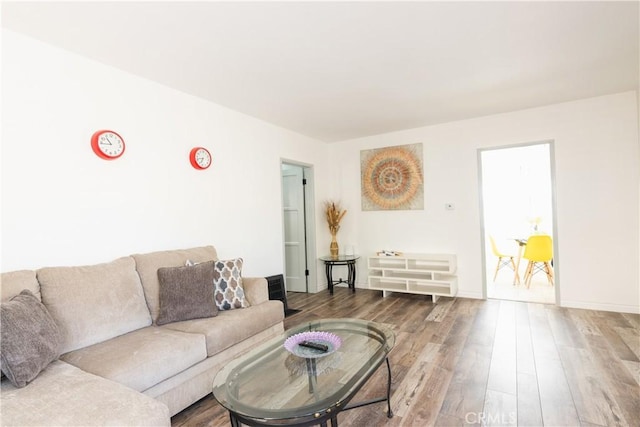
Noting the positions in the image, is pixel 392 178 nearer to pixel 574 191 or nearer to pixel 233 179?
pixel 574 191

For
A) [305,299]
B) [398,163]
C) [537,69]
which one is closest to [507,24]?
[537,69]

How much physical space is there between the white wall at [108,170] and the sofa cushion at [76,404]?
3.17ft

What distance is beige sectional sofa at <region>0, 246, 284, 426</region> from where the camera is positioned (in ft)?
4.12

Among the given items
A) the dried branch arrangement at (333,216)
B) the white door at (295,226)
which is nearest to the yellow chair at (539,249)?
the dried branch arrangement at (333,216)

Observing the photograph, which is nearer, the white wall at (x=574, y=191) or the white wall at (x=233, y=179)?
the white wall at (x=233, y=179)

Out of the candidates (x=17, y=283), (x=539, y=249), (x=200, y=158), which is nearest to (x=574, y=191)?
(x=539, y=249)

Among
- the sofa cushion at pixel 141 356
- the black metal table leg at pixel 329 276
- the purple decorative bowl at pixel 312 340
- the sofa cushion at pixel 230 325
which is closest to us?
the sofa cushion at pixel 141 356

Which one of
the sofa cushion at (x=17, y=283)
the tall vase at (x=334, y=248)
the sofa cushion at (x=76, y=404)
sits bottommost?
the sofa cushion at (x=76, y=404)

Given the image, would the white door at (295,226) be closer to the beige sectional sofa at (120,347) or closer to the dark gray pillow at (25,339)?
the beige sectional sofa at (120,347)

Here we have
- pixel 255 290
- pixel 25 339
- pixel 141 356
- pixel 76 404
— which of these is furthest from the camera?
pixel 255 290

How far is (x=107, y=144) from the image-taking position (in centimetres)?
241

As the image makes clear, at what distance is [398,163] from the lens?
4.82 meters

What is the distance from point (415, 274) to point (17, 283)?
4277 millimetres

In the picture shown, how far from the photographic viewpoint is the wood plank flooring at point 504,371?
181 centimetres
